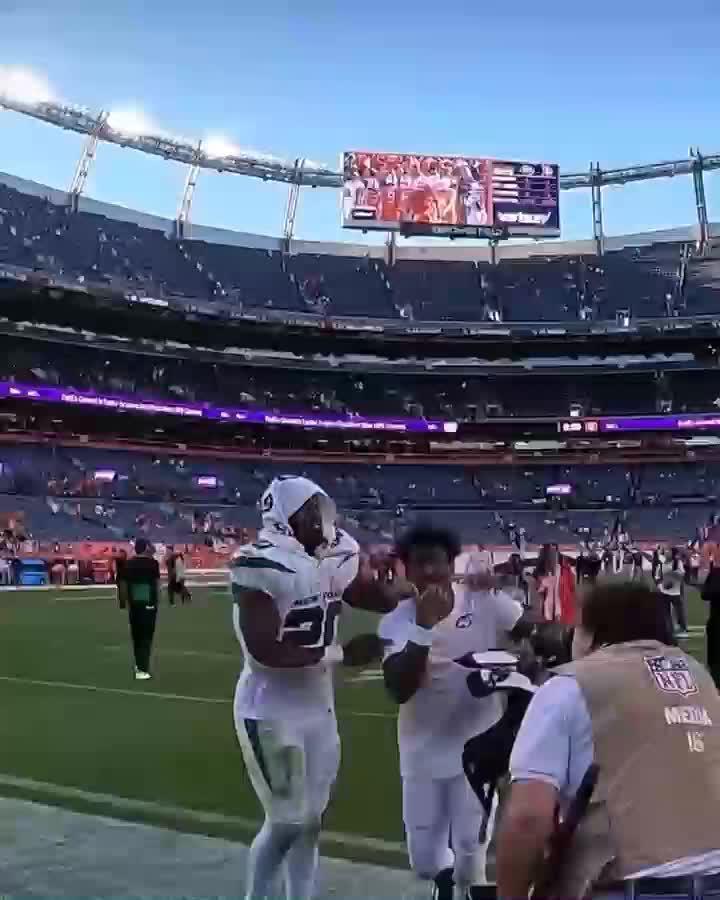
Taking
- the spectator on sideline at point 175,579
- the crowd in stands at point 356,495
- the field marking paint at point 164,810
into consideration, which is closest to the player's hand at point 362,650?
the field marking paint at point 164,810

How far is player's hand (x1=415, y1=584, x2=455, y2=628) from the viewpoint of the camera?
171 inches

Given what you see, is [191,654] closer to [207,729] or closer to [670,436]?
[207,729]

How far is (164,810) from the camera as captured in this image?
7.53 meters

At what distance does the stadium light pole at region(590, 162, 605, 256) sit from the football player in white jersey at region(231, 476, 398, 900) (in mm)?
58598

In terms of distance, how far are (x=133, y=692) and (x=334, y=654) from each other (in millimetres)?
→ 9422

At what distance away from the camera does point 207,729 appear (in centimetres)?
1091

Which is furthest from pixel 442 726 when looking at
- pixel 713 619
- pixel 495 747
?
pixel 713 619

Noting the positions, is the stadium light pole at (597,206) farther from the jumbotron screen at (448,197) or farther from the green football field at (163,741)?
the green football field at (163,741)

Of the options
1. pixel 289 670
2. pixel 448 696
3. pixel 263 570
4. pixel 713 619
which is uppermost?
pixel 263 570

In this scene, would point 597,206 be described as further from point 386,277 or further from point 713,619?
point 713,619

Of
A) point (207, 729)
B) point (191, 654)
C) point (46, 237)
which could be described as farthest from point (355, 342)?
point (207, 729)

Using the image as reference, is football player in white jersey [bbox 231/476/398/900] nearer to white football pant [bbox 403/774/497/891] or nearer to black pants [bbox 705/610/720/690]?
white football pant [bbox 403/774/497/891]

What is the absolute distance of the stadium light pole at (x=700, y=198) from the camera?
58.8m

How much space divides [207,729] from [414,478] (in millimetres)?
50319
